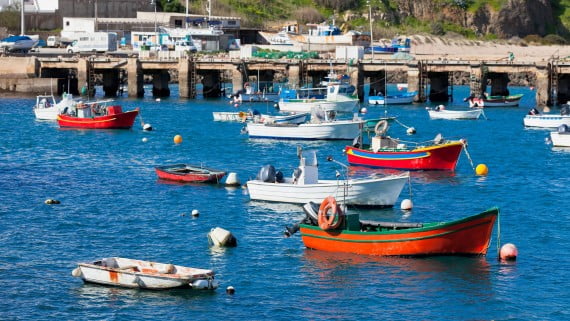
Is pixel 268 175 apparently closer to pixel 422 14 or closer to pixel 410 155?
pixel 410 155

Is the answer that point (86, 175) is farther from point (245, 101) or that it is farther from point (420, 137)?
point (245, 101)

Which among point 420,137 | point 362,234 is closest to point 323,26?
point 420,137

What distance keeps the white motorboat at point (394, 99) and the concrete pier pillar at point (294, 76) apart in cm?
836

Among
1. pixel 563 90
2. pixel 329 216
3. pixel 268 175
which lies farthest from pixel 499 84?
pixel 329 216

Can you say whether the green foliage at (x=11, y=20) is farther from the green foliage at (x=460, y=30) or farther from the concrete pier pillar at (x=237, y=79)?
the green foliage at (x=460, y=30)

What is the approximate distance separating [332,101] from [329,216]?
60.4 m

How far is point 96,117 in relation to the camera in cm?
9131

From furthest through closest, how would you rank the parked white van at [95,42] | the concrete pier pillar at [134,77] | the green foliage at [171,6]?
1. the green foliage at [171,6]
2. the parked white van at [95,42]
3. the concrete pier pillar at [134,77]

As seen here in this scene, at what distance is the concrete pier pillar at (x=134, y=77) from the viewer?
125769 mm

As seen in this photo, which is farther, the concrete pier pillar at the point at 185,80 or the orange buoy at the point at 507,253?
the concrete pier pillar at the point at 185,80

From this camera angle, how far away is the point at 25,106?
376 ft

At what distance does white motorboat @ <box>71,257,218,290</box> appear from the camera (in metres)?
38.3

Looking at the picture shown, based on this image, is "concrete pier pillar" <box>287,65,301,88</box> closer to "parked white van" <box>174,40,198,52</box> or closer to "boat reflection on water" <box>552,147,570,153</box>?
"parked white van" <box>174,40,198,52</box>

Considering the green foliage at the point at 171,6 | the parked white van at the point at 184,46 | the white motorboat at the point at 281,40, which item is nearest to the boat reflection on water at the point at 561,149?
the parked white van at the point at 184,46
